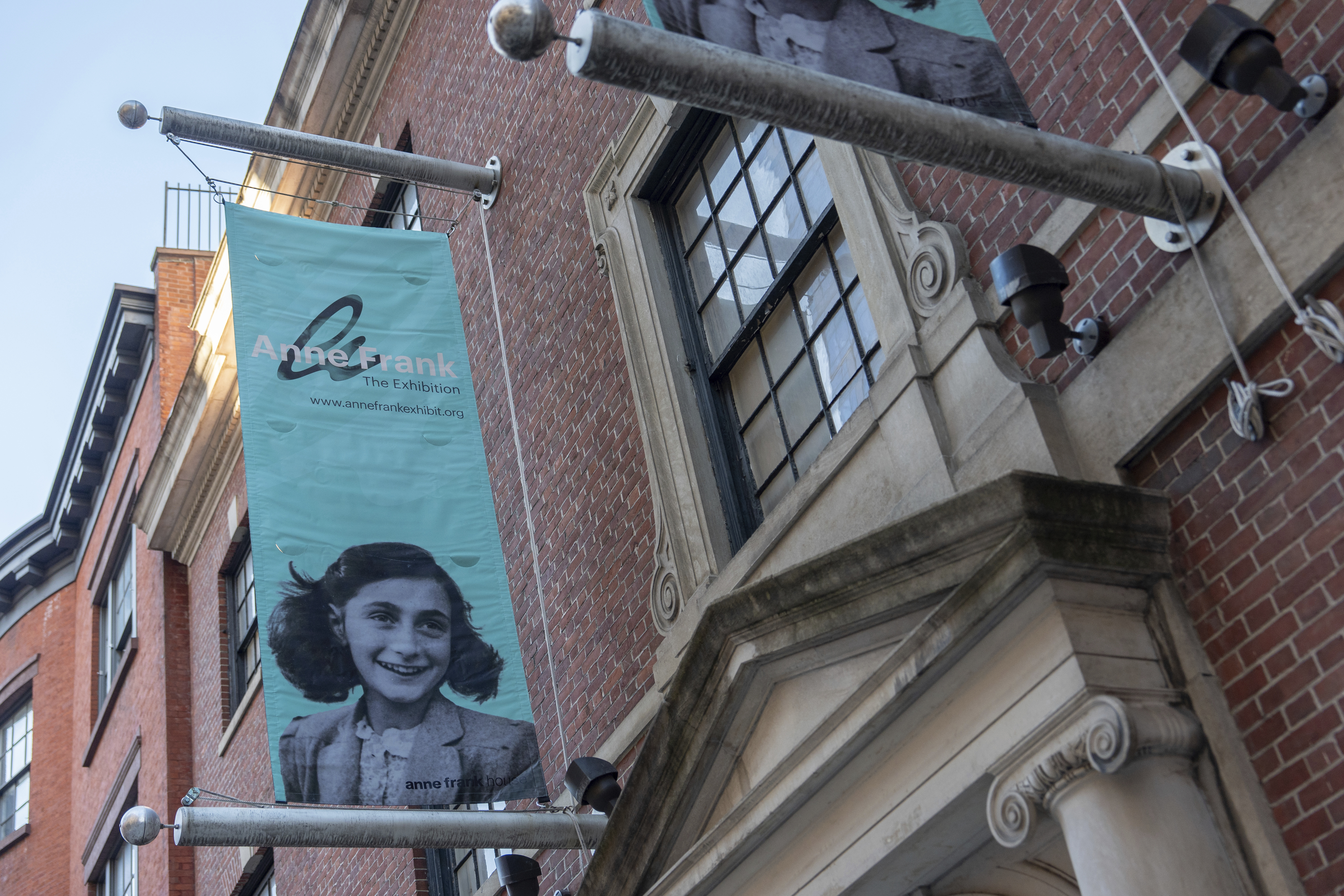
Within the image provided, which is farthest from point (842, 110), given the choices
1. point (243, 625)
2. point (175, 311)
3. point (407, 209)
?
point (175, 311)

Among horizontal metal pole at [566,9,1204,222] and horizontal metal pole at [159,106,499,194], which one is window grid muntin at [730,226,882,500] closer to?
horizontal metal pole at [566,9,1204,222]

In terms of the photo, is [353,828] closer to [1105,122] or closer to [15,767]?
[1105,122]

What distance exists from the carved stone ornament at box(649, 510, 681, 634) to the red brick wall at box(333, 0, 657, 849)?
0.16 meters

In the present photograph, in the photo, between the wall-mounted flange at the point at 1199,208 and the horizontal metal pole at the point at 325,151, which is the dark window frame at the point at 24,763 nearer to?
the horizontal metal pole at the point at 325,151

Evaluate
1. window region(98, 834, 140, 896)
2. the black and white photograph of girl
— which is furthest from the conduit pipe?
window region(98, 834, 140, 896)

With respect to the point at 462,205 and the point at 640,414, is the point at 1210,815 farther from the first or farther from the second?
the point at 462,205

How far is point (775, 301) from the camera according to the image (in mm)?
7246

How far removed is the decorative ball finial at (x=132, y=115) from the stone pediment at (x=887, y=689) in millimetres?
4763

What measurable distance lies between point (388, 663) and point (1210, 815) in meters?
3.71

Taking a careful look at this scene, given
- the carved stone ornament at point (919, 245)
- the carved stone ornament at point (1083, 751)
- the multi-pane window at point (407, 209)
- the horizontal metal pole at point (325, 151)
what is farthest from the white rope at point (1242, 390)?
the multi-pane window at point (407, 209)

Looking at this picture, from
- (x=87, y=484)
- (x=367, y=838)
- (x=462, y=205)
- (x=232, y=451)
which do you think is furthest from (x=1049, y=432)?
(x=87, y=484)

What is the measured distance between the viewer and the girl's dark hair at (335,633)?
6.32 meters

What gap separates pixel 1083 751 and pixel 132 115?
21.4 ft

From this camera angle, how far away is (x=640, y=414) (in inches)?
309
